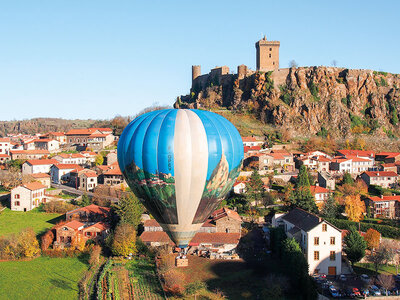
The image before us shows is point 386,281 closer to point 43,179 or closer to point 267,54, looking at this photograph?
point 43,179

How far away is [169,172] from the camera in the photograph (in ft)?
56.9

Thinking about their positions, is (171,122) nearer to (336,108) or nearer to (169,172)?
(169,172)

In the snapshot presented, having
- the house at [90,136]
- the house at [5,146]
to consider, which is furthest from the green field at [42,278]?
the house at [5,146]

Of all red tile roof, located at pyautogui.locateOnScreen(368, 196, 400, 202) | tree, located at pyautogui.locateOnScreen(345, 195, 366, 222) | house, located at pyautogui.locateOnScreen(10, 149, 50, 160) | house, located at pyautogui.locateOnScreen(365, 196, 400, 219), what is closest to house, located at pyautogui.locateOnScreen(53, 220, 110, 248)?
tree, located at pyautogui.locateOnScreen(345, 195, 366, 222)

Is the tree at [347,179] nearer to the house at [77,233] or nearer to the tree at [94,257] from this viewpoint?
the house at [77,233]

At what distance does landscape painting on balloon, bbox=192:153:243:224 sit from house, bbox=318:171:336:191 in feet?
77.7

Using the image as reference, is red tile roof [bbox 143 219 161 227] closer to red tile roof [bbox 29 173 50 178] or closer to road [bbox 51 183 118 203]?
road [bbox 51 183 118 203]

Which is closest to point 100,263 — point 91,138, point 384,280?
point 384,280

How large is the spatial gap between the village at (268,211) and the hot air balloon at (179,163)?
793 cm

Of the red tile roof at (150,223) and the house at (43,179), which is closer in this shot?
the red tile roof at (150,223)

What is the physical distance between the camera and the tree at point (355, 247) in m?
26.9

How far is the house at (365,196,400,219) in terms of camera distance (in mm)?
35156

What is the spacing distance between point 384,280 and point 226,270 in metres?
8.88

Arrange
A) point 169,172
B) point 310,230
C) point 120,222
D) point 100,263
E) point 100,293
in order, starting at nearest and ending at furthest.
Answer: point 169,172 < point 100,293 < point 310,230 < point 100,263 < point 120,222
